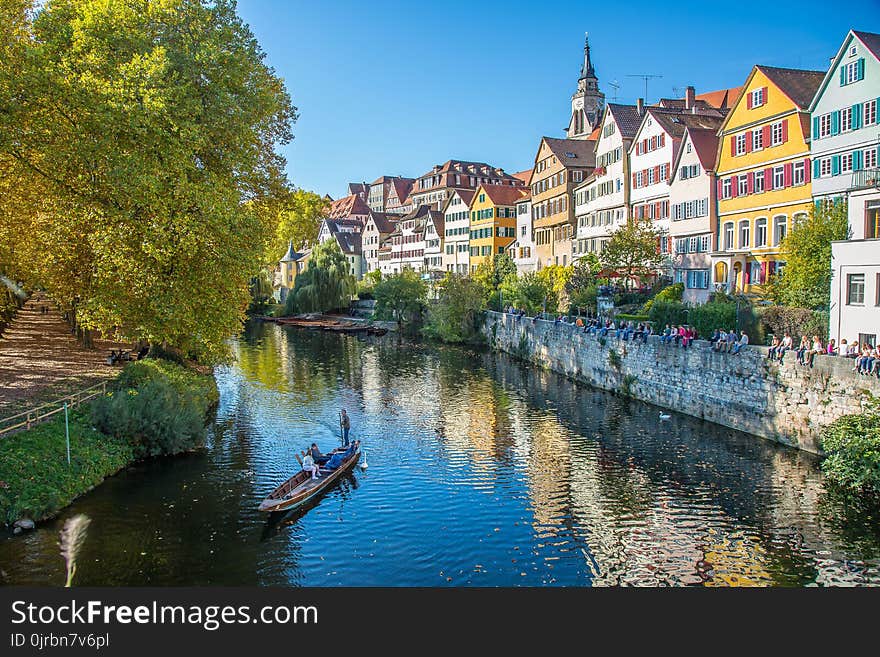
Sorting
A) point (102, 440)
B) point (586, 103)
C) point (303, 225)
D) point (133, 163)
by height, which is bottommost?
point (102, 440)

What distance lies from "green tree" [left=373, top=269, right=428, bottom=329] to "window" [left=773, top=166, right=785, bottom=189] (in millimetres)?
41383

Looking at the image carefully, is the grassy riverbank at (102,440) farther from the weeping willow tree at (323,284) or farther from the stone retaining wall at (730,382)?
the weeping willow tree at (323,284)

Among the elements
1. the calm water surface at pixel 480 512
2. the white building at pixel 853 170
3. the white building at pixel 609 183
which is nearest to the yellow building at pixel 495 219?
the white building at pixel 609 183

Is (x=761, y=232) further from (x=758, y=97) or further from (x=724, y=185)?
(x=758, y=97)

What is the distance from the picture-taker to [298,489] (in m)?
20.8

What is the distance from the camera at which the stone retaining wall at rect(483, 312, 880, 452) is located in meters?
23.9

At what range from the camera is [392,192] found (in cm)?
14150

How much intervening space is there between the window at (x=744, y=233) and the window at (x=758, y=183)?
1.85 metres

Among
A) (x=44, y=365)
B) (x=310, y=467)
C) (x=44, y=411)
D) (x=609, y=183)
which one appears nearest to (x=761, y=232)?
(x=609, y=183)

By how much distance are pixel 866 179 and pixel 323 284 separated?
221ft

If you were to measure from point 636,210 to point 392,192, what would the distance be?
93.4 m

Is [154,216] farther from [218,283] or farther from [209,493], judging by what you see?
[209,493]

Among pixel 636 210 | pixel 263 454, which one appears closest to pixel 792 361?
pixel 263 454

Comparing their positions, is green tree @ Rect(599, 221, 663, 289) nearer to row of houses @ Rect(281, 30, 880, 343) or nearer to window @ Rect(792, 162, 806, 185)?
row of houses @ Rect(281, 30, 880, 343)
